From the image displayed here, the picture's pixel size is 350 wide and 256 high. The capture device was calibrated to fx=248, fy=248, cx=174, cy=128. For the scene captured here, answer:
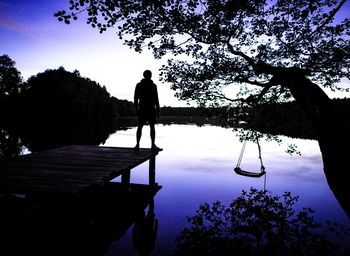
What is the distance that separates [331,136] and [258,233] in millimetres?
4307

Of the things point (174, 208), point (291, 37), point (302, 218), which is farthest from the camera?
point (174, 208)

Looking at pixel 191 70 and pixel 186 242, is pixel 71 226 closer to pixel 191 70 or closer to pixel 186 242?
pixel 186 242

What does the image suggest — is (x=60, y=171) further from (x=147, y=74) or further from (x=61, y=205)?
(x=147, y=74)

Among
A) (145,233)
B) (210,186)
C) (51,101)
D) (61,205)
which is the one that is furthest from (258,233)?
(51,101)

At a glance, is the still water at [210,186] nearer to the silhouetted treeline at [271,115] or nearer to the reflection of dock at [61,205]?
the reflection of dock at [61,205]

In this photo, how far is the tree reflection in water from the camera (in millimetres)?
7484

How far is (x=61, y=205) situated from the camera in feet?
17.5

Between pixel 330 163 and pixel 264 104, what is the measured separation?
4.36 m

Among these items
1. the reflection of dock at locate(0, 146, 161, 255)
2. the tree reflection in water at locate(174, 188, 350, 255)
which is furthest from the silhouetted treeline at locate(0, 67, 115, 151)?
the tree reflection in water at locate(174, 188, 350, 255)

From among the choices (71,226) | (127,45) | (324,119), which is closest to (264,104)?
(324,119)

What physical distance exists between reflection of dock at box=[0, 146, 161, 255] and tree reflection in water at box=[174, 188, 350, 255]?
2.78m

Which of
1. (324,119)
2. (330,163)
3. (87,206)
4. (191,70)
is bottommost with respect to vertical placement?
(87,206)

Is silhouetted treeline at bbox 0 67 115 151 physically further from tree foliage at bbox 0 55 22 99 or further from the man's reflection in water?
the man's reflection in water

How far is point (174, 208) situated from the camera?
40.6 ft
